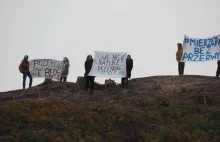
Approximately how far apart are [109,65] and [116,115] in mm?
6572

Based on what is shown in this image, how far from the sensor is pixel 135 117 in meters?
18.1

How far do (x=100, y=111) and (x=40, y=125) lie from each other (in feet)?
11.0

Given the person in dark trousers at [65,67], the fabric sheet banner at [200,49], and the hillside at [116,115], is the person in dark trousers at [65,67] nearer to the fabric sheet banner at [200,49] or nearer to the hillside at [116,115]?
the hillside at [116,115]

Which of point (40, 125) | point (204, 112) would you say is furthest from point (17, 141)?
point (204, 112)

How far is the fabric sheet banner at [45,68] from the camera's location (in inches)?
952

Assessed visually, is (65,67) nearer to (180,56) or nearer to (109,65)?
(109,65)

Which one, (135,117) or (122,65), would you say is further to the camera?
(122,65)

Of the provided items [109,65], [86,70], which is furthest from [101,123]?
[109,65]

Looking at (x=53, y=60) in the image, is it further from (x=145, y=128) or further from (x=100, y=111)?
(x=145, y=128)

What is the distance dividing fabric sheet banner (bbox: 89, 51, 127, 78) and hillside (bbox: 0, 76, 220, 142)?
3.29 feet

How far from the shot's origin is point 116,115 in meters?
18.0

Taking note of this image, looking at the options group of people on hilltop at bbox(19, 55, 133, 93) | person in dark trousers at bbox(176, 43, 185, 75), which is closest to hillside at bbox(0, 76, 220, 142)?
group of people on hilltop at bbox(19, 55, 133, 93)

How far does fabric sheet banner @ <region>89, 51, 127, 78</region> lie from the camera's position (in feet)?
Answer: 78.0

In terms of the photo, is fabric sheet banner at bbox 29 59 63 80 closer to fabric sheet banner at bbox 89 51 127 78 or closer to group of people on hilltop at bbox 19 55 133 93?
group of people on hilltop at bbox 19 55 133 93
